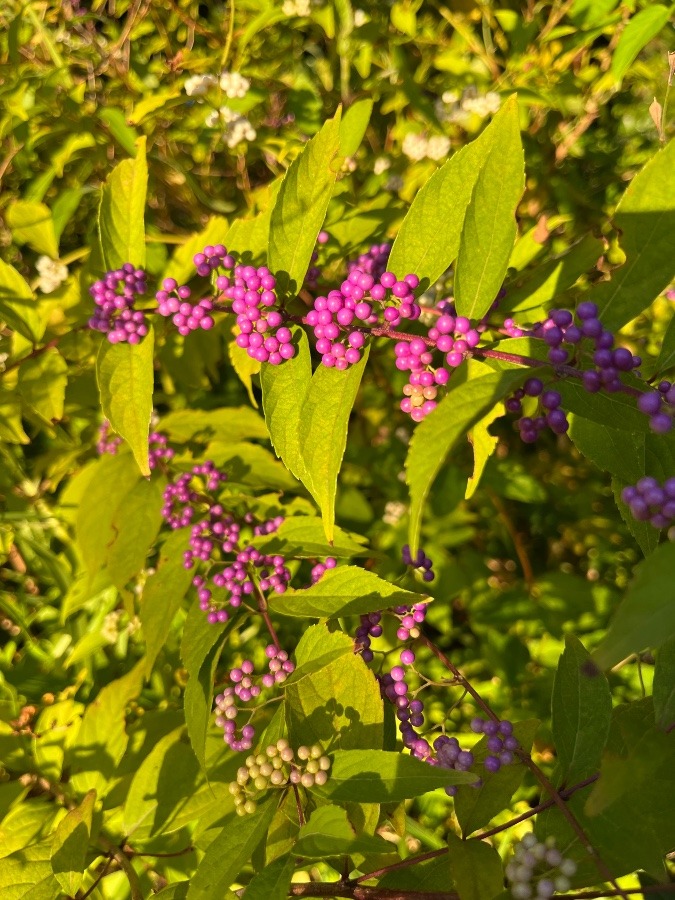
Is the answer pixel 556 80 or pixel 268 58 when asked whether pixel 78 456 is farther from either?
pixel 556 80

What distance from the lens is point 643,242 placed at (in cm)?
110

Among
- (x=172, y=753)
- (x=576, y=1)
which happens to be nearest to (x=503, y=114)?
(x=172, y=753)

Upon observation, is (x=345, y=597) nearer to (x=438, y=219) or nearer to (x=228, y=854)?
(x=228, y=854)

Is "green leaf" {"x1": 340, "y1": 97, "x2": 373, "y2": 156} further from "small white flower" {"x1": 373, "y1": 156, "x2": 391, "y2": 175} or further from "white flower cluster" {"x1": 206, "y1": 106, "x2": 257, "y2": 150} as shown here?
"small white flower" {"x1": 373, "y1": 156, "x2": 391, "y2": 175}

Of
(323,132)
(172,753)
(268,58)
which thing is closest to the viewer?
(323,132)

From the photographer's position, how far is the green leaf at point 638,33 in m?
2.07

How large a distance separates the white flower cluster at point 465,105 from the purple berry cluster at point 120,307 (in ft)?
5.88

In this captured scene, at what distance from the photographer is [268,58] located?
10.5 ft

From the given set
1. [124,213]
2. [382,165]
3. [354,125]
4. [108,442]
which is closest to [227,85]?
[354,125]

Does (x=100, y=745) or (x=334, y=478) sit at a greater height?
(x=334, y=478)

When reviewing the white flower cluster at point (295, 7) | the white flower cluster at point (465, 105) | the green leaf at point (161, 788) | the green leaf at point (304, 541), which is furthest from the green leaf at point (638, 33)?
the green leaf at point (161, 788)

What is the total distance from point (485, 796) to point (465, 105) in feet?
8.43

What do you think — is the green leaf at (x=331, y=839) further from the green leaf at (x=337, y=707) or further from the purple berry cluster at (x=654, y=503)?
the purple berry cluster at (x=654, y=503)

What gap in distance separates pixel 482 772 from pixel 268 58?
10.6 feet
